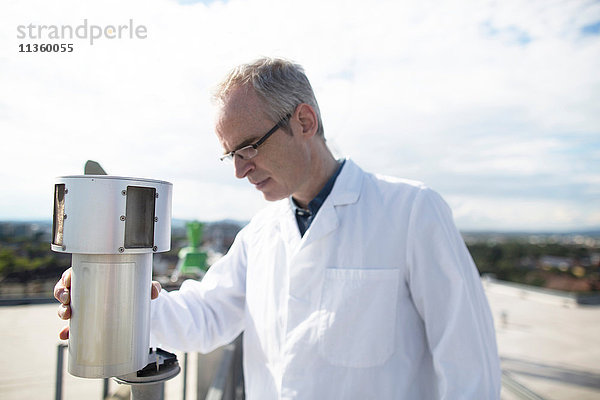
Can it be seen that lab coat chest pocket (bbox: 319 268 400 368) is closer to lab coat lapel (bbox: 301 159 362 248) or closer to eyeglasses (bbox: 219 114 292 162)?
lab coat lapel (bbox: 301 159 362 248)

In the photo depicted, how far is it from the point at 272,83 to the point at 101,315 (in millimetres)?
881

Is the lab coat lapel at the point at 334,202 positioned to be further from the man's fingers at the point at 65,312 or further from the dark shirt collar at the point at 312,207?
the man's fingers at the point at 65,312

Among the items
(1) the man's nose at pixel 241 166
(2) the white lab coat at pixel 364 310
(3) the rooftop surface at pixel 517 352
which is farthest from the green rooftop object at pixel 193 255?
(1) the man's nose at pixel 241 166

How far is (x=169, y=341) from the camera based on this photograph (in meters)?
1.36

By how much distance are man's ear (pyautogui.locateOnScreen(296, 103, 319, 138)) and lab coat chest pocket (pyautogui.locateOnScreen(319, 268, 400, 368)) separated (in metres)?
0.51

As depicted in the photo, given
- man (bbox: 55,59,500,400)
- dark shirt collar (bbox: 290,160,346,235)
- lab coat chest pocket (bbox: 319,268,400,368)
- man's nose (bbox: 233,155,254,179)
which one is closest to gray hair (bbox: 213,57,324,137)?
man (bbox: 55,59,500,400)

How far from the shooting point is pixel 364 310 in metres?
1.26

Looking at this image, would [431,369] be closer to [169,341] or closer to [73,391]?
[169,341]

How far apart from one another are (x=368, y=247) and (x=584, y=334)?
7.18 meters

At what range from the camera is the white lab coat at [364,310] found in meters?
1.15

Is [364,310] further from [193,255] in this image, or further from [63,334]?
[193,255]

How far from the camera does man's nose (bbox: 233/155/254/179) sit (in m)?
1.35

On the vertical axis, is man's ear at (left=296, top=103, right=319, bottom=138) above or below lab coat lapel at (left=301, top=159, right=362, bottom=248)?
above

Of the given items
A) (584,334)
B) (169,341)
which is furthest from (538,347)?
(169,341)
